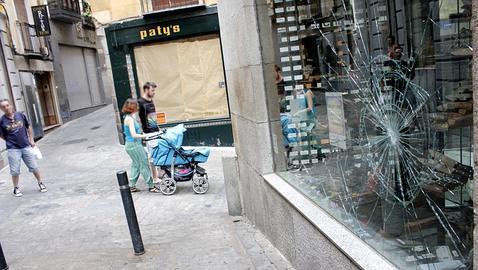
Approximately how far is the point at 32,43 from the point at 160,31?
819 centimetres

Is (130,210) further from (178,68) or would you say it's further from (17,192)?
(178,68)

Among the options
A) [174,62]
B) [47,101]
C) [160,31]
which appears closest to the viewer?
[160,31]

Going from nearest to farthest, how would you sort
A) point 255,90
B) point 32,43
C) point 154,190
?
point 255,90 < point 154,190 < point 32,43

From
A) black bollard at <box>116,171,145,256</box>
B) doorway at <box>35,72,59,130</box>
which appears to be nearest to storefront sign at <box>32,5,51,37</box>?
doorway at <box>35,72,59,130</box>

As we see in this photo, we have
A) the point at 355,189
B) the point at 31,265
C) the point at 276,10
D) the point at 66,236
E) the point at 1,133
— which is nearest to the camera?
the point at 355,189

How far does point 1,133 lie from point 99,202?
7.30 feet

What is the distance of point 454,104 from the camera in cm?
222

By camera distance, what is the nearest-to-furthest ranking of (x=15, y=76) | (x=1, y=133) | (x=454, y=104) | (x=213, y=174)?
(x=454, y=104)
(x=1, y=133)
(x=213, y=174)
(x=15, y=76)

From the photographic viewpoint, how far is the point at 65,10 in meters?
19.5

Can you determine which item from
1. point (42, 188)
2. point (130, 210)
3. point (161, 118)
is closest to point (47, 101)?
point (161, 118)

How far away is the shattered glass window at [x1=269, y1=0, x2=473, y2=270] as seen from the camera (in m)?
2.22

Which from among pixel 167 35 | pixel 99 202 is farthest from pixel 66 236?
pixel 167 35

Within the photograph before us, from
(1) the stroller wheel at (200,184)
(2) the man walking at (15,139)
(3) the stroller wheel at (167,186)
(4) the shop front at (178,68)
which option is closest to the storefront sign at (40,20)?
(4) the shop front at (178,68)

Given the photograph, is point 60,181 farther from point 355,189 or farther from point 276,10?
point 355,189
